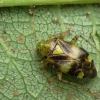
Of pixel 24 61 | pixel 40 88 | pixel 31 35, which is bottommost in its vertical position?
pixel 40 88

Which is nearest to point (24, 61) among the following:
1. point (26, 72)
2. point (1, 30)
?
point (26, 72)

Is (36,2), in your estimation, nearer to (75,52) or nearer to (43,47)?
(43,47)

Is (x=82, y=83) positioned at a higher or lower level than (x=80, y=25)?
lower

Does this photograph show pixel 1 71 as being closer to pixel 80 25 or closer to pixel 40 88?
pixel 40 88

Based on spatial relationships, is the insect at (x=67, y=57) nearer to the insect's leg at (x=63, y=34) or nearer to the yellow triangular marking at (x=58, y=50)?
the yellow triangular marking at (x=58, y=50)

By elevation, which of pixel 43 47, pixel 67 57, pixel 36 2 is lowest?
pixel 67 57

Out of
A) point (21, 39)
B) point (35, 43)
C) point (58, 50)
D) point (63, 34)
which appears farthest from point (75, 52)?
point (21, 39)
